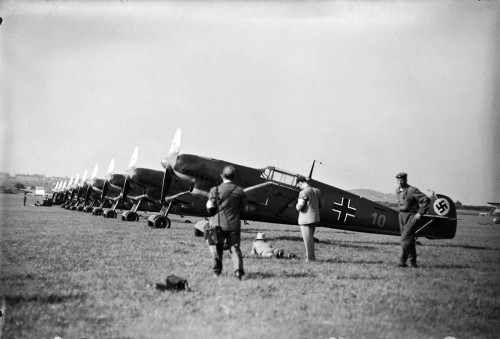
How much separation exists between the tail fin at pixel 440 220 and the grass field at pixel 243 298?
3513 mm

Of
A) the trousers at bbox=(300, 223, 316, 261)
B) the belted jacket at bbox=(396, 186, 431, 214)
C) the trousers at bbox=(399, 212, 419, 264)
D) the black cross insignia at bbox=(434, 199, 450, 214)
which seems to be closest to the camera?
the trousers at bbox=(399, 212, 419, 264)

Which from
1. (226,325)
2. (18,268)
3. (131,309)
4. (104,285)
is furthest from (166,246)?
(226,325)

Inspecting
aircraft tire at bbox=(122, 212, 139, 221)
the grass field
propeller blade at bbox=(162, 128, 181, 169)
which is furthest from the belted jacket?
aircraft tire at bbox=(122, 212, 139, 221)

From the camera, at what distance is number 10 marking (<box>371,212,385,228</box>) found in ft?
39.5

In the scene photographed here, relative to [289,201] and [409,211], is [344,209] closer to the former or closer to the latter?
[289,201]

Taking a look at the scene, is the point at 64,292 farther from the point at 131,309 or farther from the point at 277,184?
the point at 277,184

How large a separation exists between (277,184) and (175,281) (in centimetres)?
717

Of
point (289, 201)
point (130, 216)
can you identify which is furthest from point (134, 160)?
point (289, 201)

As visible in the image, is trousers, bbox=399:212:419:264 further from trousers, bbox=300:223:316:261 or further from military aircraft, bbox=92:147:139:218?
military aircraft, bbox=92:147:139:218

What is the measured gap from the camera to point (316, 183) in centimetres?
1204

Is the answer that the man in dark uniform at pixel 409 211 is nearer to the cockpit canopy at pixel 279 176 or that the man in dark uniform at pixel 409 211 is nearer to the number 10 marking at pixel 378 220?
the number 10 marking at pixel 378 220

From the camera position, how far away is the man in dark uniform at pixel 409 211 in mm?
7449

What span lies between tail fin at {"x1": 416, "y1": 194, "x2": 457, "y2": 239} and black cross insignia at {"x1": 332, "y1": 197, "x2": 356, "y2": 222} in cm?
190

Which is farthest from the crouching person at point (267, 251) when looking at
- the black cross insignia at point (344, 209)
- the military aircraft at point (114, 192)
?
the military aircraft at point (114, 192)
